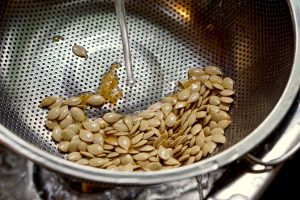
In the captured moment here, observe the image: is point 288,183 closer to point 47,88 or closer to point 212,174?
point 212,174

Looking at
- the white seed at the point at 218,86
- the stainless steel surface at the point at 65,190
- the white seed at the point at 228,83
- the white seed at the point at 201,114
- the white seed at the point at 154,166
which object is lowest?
the stainless steel surface at the point at 65,190

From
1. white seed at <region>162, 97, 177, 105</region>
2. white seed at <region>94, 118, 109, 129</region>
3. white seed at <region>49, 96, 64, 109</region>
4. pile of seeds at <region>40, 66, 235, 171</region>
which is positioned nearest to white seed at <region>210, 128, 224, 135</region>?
pile of seeds at <region>40, 66, 235, 171</region>

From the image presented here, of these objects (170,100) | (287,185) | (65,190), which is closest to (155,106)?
(170,100)

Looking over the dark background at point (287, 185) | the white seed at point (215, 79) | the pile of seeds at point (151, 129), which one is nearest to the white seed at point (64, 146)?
the pile of seeds at point (151, 129)

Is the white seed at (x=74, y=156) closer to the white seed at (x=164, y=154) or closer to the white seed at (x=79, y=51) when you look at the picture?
the white seed at (x=164, y=154)

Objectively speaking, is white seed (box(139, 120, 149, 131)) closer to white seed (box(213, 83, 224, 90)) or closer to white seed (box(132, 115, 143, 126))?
white seed (box(132, 115, 143, 126))

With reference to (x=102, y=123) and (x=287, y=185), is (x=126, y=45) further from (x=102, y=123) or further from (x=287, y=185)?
(x=287, y=185)
